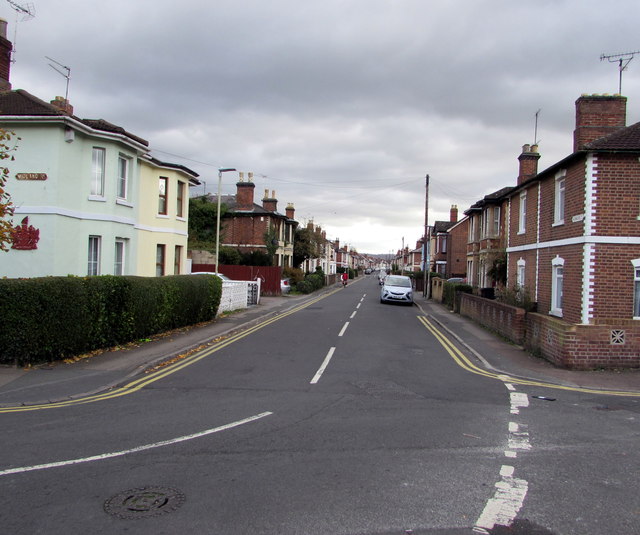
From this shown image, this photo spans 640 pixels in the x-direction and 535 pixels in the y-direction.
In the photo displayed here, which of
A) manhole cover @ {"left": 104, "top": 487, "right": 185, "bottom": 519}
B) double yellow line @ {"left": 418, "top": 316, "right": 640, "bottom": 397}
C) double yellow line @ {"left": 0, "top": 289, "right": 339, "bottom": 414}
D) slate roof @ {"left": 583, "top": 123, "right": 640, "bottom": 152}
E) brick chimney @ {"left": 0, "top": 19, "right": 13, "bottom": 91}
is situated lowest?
double yellow line @ {"left": 0, "top": 289, "right": 339, "bottom": 414}

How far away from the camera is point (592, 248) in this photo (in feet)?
46.2

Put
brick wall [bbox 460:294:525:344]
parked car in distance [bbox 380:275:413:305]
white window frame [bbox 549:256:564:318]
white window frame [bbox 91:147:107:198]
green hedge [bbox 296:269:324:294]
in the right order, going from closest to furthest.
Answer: brick wall [bbox 460:294:525:344], white window frame [bbox 549:256:564:318], white window frame [bbox 91:147:107:198], parked car in distance [bbox 380:275:413:305], green hedge [bbox 296:269:324:294]

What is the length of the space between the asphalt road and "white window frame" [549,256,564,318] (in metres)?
7.67

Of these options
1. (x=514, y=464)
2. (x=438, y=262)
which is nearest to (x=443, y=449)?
(x=514, y=464)

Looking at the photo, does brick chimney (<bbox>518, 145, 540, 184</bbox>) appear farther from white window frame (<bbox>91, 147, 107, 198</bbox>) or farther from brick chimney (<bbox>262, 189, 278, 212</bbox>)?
brick chimney (<bbox>262, 189, 278, 212</bbox>)

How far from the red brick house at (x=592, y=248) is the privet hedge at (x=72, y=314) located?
10630 mm

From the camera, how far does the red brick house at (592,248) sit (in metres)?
11.6

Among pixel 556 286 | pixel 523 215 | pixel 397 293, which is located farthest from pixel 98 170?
pixel 397 293

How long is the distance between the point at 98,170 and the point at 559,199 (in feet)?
51.0

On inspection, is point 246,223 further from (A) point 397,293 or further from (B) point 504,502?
(B) point 504,502

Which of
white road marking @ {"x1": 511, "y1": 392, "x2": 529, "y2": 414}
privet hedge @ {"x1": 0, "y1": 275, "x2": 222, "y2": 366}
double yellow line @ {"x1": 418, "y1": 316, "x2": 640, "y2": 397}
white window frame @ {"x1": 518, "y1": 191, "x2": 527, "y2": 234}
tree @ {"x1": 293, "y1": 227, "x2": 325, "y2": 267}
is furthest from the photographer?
tree @ {"x1": 293, "y1": 227, "x2": 325, "y2": 267}

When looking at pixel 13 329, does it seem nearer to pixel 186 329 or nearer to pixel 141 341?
pixel 141 341

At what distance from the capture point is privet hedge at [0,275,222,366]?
9766 millimetres

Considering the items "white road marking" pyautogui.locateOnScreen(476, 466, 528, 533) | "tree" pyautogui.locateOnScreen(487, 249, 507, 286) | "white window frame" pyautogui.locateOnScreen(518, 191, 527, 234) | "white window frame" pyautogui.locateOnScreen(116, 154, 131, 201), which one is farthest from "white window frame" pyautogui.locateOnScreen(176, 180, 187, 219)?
"white road marking" pyautogui.locateOnScreen(476, 466, 528, 533)
